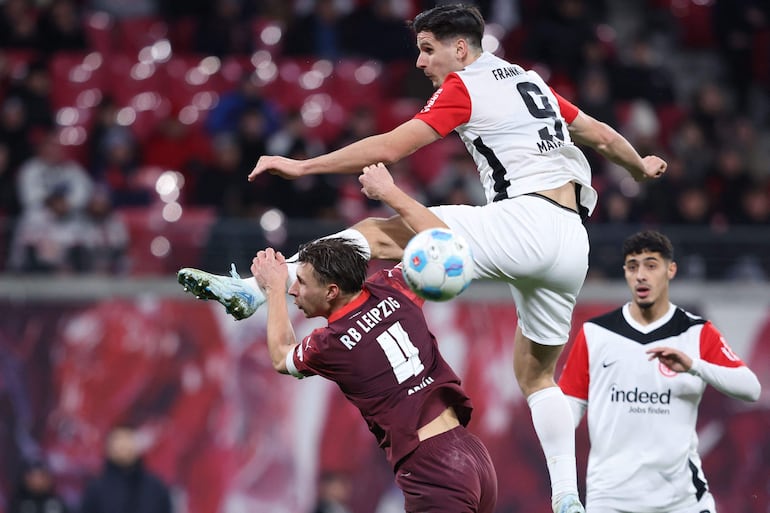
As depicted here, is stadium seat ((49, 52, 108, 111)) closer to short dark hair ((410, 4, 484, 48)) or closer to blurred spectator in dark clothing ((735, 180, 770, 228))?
blurred spectator in dark clothing ((735, 180, 770, 228))

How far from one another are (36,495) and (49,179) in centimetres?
284

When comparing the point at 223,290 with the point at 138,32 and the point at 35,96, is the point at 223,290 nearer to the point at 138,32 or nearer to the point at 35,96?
the point at 35,96

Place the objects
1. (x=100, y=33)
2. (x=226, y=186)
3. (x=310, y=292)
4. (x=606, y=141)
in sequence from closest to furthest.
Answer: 1. (x=310, y=292)
2. (x=606, y=141)
3. (x=226, y=186)
4. (x=100, y=33)

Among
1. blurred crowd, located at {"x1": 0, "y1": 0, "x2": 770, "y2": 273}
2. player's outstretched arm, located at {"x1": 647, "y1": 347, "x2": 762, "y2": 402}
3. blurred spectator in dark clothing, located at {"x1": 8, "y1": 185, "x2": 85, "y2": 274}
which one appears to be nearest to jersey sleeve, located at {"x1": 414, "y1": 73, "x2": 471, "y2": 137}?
player's outstretched arm, located at {"x1": 647, "y1": 347, "x2": 762, "y2": 402}

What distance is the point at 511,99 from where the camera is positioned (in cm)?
630

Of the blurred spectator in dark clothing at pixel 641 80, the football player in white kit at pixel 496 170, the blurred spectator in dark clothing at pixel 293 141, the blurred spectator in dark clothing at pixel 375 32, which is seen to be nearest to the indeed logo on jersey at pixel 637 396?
the football player in white kit at pixel 496 170

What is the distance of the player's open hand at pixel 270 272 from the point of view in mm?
6316

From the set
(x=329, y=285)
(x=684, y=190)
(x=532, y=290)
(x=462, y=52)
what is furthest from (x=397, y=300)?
(x=684, y=190)

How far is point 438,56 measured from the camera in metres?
6.38

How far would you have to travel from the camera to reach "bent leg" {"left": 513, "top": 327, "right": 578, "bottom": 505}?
6.83 metres

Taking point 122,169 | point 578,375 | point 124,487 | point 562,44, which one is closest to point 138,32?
point 122,169

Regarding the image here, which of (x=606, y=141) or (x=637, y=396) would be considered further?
(x=637, y=396)

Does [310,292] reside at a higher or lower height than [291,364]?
higher

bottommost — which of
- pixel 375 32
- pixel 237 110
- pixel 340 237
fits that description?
pixel 237 110
